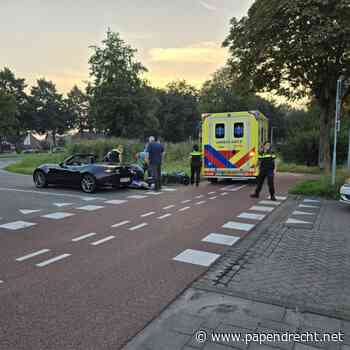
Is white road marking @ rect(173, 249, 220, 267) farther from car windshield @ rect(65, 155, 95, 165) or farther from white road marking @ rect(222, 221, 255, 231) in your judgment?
car windshield @ rect(65, 155, 95, 165)

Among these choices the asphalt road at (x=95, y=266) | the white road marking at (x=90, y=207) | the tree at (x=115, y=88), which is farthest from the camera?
the tree at (x=115, y=88)

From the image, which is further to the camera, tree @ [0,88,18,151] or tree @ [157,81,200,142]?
tree @ [157,81,200,142]

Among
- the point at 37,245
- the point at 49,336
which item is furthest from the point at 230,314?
the point at 37,245

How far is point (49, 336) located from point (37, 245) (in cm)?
277

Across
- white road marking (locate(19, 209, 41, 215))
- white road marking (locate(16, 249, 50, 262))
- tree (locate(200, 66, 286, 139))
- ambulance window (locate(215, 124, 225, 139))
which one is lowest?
white road marking (locate(16, 249, 50, 262))

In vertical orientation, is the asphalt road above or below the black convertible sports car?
below

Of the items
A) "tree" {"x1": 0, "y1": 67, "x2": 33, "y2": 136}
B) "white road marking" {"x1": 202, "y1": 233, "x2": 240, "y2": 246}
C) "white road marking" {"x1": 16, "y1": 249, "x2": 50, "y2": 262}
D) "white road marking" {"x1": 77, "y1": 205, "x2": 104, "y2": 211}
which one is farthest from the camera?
"tree" {"x1": 0, "y1": 67, "x2": 33, "y2": 136}

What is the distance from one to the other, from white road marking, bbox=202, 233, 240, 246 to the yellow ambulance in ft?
25.1

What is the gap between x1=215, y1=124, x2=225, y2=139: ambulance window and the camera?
13.1 m

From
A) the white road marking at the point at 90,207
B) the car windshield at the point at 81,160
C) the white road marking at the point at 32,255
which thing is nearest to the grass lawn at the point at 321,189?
the white road marking at the point at 90,207

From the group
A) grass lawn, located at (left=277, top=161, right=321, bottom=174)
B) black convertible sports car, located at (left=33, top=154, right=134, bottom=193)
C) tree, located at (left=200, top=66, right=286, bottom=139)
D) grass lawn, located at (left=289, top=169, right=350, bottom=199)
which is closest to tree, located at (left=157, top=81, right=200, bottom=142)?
tree, located at (left=200, top=66, right=286, bottom=139)

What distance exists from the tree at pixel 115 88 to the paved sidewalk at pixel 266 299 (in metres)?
39.8

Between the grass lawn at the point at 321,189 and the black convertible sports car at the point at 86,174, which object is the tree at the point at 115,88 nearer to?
the black convertible sports car at the point at 86,174

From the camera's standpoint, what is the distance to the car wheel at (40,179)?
1228cm
